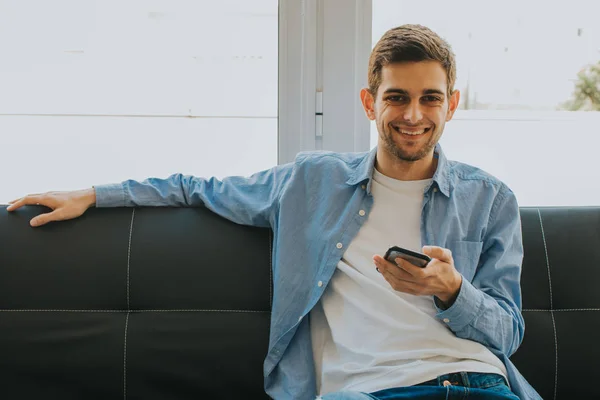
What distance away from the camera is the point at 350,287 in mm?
1588

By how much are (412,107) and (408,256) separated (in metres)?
0.43

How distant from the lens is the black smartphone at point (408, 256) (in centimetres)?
129

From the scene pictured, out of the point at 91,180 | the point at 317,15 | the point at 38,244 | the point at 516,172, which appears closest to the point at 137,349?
the point at 38,244

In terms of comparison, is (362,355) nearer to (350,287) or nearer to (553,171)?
(350,287)

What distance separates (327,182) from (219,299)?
1.37 ft

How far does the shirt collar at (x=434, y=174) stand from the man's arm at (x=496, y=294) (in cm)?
14

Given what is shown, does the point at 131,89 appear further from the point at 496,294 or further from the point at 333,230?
the point at 496,294

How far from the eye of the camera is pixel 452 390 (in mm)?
1371

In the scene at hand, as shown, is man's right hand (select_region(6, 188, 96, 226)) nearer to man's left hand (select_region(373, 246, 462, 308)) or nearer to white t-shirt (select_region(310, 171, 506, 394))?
white t-shirt (select_region(310, 171, 506, 394))

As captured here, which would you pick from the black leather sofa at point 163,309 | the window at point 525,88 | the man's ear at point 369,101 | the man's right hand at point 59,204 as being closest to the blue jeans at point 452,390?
the black leather sofa at point 163,309

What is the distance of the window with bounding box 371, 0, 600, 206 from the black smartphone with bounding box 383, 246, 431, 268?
1.01m

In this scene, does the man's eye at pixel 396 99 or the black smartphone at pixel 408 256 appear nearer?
the black smartphone at pixel 408 256

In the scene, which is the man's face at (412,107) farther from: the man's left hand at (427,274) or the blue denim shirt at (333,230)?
the man's left hand at (427,274)

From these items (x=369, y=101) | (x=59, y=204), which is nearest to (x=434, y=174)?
(x=369, y=101)
